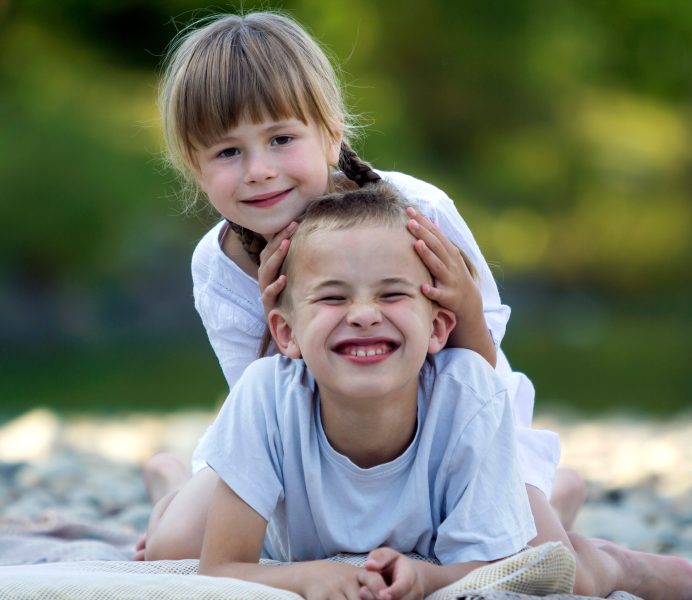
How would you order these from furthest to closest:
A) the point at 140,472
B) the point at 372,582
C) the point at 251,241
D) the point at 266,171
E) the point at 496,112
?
1. the point at 496,112
2. the point at 140,472
3. the point at 251,241
4. the point at 266,171
5. the point at 372,582

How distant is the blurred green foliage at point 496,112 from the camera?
14766 millimetres

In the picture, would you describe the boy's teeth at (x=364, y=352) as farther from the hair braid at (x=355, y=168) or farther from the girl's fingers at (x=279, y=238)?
the hair braid at (x=355, y=168)

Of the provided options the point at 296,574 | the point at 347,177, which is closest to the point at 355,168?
the point at 347,177

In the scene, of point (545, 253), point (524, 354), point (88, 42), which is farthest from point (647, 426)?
point (88, 42)

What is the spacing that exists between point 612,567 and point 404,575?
70 centimetres

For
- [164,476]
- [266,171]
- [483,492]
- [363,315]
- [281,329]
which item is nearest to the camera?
[363,315]

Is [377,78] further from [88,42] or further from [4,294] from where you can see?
[4,294]

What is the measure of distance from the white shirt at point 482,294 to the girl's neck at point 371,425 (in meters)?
0.46

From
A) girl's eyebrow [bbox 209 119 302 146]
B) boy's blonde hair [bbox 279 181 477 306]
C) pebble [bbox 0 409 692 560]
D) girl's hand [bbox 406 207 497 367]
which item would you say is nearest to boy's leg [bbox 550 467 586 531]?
pebble [bbox 0 409 692 560]

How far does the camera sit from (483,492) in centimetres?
225

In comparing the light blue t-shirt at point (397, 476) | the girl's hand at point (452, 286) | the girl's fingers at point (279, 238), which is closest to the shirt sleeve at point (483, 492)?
the light blue t-shirt at point (397, 476)

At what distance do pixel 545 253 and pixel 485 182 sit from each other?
1.54 m

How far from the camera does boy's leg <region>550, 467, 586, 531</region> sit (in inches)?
123

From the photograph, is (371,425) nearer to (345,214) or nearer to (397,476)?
(397,476)
